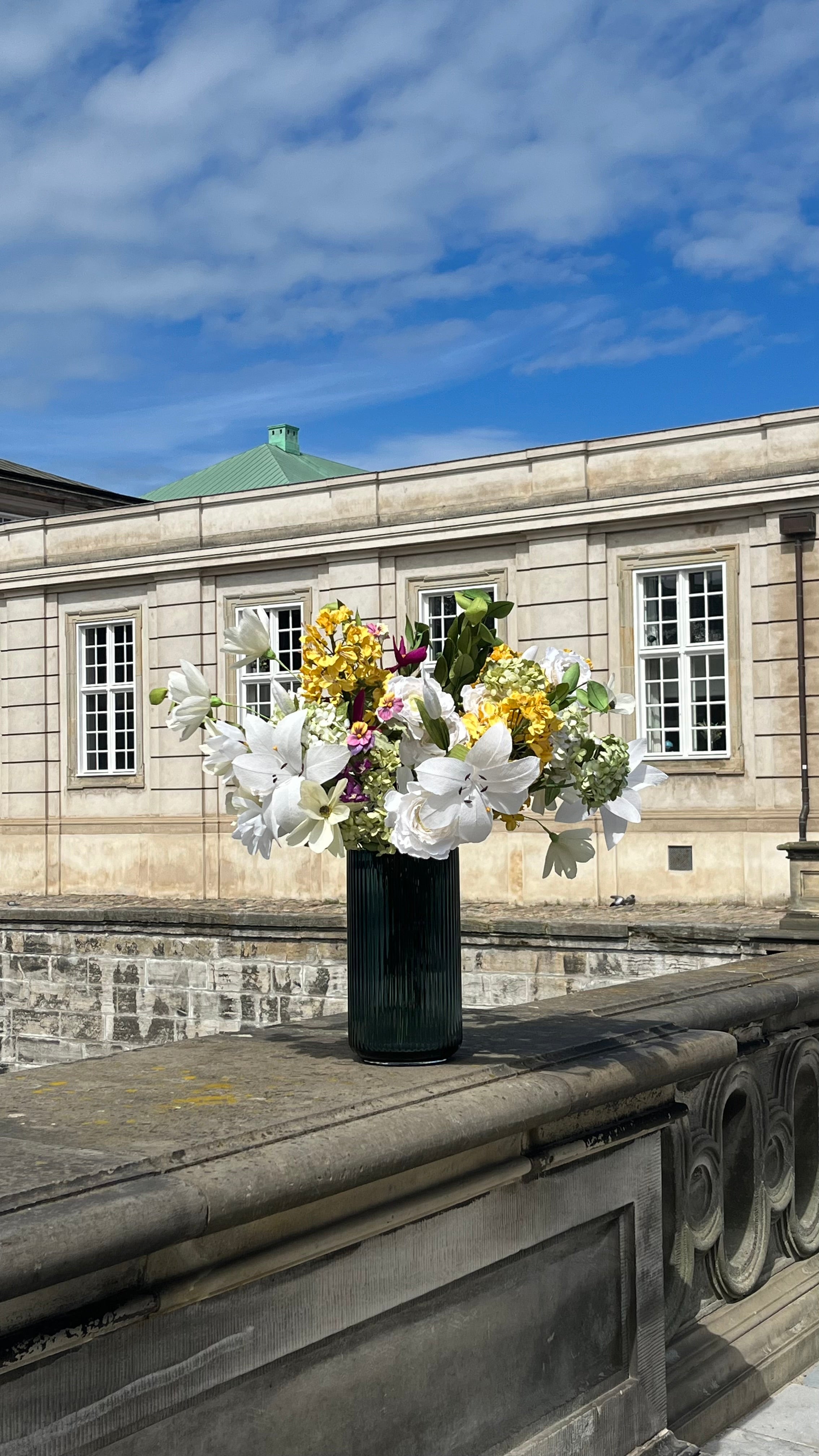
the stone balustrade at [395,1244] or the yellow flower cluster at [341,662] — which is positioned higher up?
the yellow flower cluster at [341,662]

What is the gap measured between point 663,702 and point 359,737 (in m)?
14.0

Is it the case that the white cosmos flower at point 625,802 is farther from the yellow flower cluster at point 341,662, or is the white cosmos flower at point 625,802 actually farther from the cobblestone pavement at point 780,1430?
the cobblestone pavement at point 780,1430

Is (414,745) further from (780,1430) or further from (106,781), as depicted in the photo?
(106,781)

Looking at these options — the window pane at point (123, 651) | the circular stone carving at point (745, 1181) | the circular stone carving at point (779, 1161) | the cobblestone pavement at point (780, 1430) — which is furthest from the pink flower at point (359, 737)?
the window pane at point (123, 651)

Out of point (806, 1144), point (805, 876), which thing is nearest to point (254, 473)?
point (805, 876)

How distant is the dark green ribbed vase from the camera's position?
258 cm

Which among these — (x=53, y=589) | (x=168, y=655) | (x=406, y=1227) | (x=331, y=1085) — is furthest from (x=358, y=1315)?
(x=53, y=589)

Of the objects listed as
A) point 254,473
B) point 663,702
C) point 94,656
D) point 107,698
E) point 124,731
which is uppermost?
point 254,473

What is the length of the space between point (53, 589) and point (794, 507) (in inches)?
399

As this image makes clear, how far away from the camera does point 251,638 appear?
2.64 m

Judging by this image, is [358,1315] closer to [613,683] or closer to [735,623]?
[613,683]

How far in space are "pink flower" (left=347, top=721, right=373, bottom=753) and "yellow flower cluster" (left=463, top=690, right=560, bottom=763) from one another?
170 mm

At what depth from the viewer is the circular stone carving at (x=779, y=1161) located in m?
3.74

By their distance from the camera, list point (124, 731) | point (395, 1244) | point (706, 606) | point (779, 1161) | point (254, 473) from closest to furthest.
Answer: point (395, 1244) → point (779, 1161) → point (706, 606) → point (124, 731) → point (254, 473)
